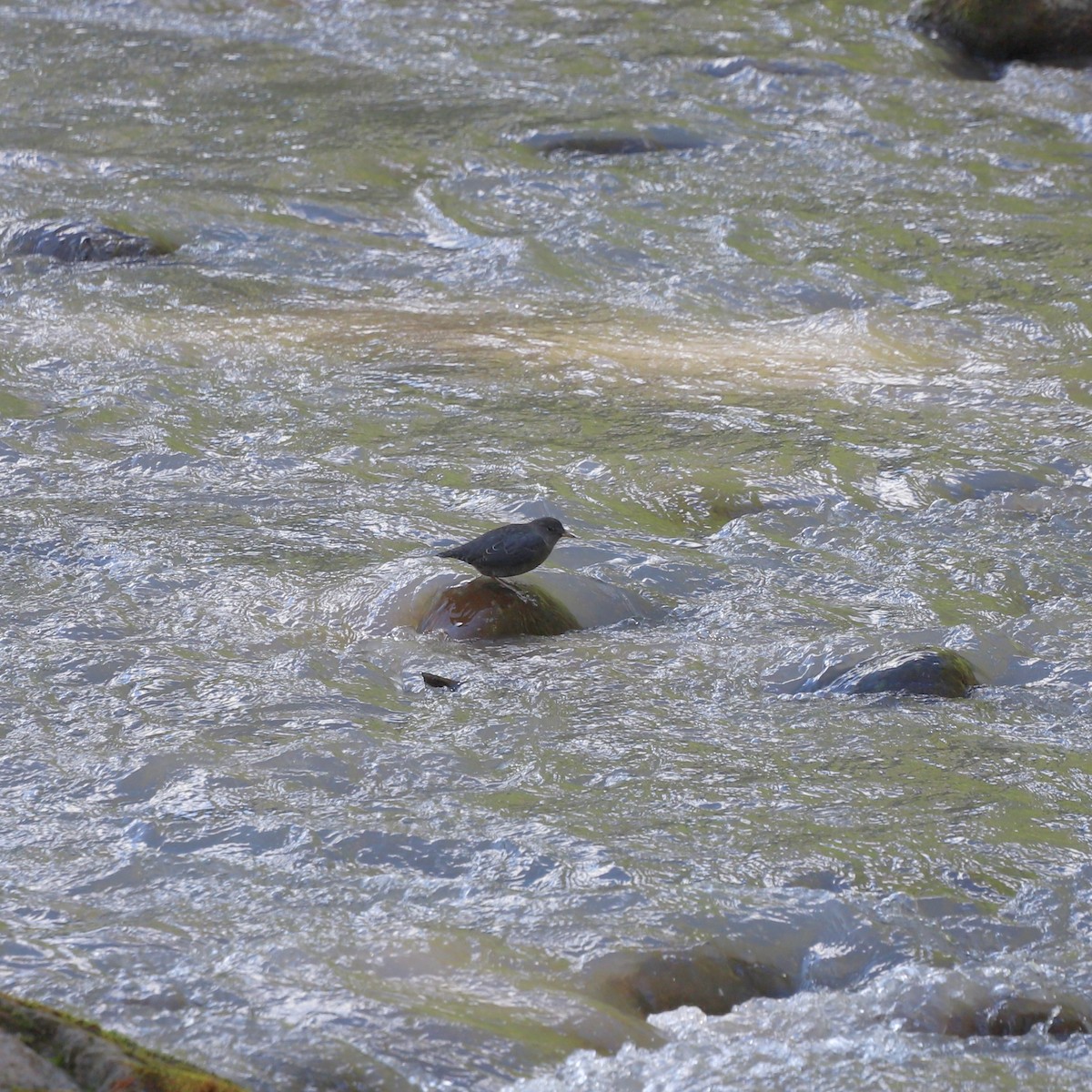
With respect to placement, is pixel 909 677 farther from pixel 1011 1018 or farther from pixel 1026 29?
pixel 1026 29

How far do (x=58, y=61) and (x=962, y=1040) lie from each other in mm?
10340

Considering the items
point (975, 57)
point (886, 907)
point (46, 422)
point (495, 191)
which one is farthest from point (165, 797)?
point (975, 57)

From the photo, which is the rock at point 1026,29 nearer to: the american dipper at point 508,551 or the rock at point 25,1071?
the american dipper at point 508,551

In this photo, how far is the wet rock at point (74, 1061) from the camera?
1.96 m

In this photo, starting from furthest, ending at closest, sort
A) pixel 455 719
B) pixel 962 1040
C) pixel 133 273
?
pixel 133 273 < pixel 455 719 < pixel 962 1040

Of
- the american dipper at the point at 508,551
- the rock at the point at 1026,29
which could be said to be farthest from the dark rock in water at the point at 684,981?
the rock at the point at 1026,29

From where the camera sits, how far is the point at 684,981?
9.10ft

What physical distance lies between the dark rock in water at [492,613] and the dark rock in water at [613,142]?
17.7 feet

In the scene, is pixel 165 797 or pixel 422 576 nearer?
pixel 165 797

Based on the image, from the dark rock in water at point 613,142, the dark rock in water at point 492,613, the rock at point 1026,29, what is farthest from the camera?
the rock at point 1026,29

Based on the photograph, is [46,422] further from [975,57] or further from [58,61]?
[975,57]

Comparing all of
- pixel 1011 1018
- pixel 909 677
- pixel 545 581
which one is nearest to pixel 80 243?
pixel 545 581

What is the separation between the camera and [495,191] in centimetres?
841

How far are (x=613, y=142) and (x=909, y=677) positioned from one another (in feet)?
19.7
